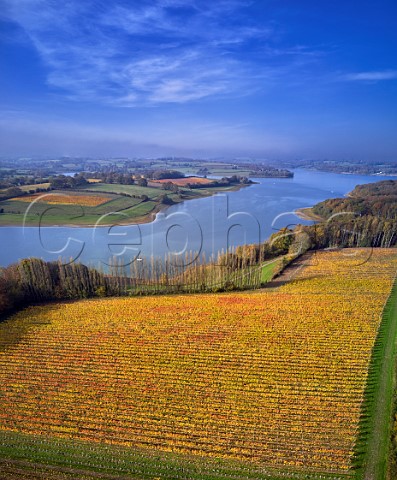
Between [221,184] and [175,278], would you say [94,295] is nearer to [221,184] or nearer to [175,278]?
[175,278]

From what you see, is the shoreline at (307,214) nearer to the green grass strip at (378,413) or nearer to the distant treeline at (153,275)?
the distant treeline at (153,275)

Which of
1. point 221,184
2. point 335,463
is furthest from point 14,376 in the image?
point 221,184

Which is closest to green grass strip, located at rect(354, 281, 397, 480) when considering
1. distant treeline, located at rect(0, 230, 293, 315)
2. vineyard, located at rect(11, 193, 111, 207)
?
distant treeline, located at rect(0, 230, 293, 315)

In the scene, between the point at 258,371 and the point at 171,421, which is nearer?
the point at 171,421

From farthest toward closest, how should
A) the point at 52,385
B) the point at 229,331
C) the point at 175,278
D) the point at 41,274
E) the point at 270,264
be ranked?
1. the point at 270,264
2. the point at 175,278
3. the point at 41,274
4. the point at 229,331
5. the point at 52,385

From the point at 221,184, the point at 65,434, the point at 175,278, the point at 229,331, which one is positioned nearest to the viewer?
the point at 65,434

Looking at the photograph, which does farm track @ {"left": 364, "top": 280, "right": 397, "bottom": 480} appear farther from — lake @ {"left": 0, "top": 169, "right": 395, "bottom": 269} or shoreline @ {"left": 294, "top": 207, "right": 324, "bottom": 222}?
shoreline @ {"left": 294, "top": 207, "right": 324, "bottom": 222}

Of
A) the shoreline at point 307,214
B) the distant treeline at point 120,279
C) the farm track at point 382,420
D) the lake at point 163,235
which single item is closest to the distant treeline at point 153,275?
the distant treeline at point 120,279

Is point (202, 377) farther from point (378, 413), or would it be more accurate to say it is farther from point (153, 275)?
point (153, 275)
